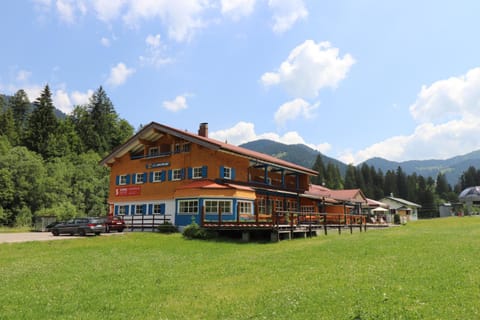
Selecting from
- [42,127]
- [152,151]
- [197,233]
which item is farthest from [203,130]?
[42,127]

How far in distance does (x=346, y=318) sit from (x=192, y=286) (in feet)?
16.5

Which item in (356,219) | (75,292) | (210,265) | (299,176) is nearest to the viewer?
(75,292)

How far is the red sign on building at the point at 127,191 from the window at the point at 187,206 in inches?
333

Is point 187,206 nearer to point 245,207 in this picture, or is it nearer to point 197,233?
point 245,207

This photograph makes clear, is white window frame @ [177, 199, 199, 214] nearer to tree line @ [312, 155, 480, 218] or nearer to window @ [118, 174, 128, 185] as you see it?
window @ [118, 174, 128, 185]

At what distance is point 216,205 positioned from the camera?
96.4 ft

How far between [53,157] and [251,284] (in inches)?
2690

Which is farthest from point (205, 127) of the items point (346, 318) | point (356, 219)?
point (346, 318)

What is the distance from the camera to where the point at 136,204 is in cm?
3766

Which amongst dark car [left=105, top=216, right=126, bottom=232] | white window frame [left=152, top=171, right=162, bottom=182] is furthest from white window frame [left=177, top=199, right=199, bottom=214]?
white window frame [left=152, top=171, right=162, bottom=182]

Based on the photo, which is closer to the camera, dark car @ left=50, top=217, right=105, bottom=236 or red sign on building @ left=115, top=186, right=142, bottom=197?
dark car @ left=50, top=217, right=105, bottom=236

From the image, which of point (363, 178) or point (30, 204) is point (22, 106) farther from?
point (363, 178)

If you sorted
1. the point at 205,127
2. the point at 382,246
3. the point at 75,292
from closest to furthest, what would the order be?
the point at 75,292
the point at 382,246
the point at 205,127

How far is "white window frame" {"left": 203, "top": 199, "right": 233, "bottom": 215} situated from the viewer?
2929 centimetres
